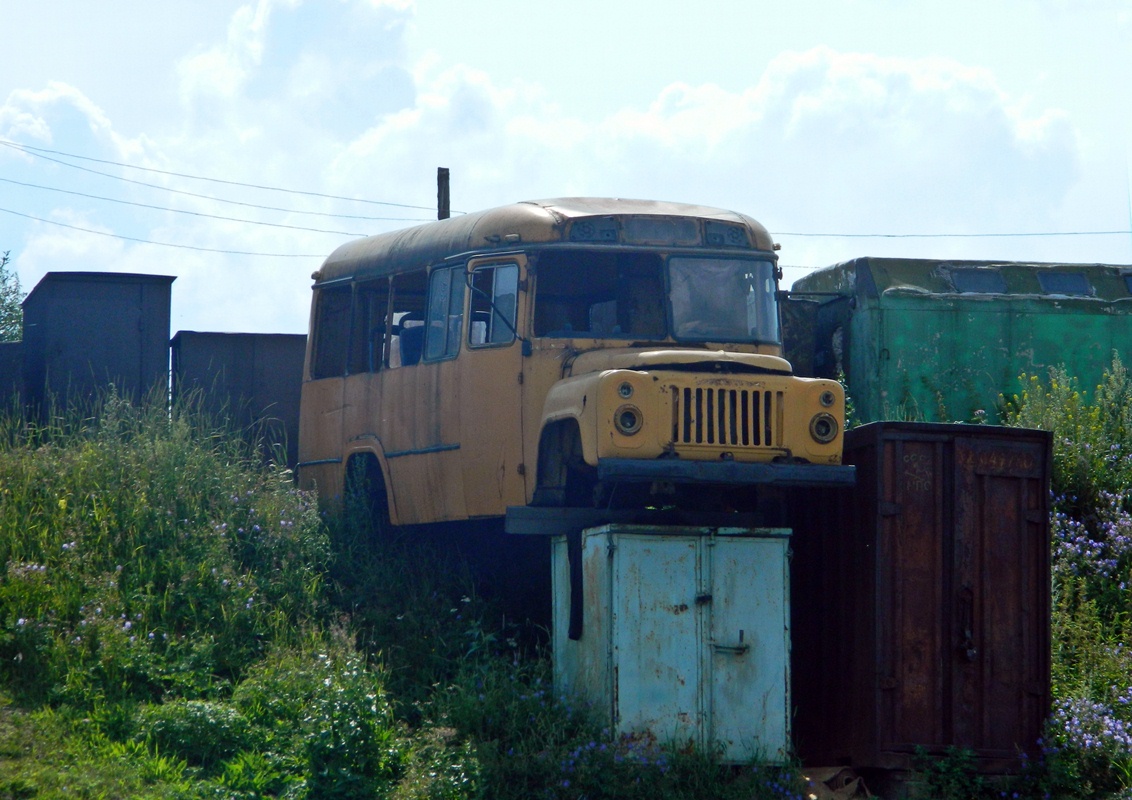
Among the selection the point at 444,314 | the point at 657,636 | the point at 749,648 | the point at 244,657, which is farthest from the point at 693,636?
the point at 444,314

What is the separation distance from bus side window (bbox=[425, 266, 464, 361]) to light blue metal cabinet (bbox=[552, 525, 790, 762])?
2.65 m

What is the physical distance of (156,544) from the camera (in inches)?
432

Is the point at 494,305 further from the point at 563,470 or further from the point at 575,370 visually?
the point at 563,470

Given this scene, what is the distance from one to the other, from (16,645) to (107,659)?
0.69 meters

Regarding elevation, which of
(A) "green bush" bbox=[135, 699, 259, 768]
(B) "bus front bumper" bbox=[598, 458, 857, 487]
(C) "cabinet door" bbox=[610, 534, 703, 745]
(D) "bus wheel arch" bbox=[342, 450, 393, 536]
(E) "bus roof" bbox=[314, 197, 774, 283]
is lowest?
(A) "green bush" bbox=[135, 699, 259, 768]

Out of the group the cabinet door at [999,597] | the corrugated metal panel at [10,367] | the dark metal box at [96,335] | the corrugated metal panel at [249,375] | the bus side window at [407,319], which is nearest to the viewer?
the cabinet door at [999,597]

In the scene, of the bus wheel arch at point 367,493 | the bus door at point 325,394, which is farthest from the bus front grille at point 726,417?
the bus door at point 325,394

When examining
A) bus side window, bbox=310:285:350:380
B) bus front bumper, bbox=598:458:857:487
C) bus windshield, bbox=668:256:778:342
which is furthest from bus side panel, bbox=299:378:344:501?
bus front bumper, bbox=598:458:857:487

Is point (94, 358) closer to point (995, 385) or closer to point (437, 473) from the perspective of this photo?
point (437, 473)

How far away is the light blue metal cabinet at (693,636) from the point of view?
Answer: 8.66 m

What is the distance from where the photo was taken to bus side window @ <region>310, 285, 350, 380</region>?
13.1 meters

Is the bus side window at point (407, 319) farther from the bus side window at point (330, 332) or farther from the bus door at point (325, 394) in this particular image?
the bus side window at point (330, 332)

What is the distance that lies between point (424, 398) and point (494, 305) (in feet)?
4.20

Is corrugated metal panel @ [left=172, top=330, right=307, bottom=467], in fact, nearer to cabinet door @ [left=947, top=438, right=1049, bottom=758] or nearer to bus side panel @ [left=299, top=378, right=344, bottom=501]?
bus side panel @ [left=299, top=378, right=344, bottom=501]
